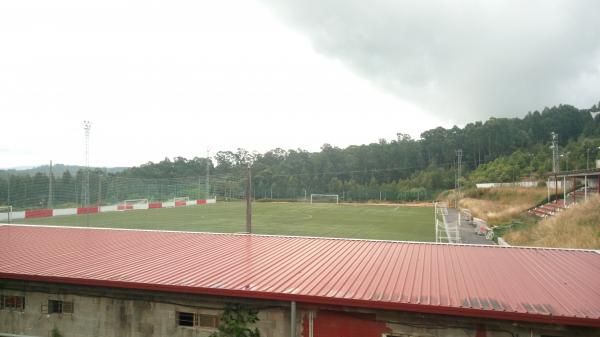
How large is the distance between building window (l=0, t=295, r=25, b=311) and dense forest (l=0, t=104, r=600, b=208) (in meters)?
55.4

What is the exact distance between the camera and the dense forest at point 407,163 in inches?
2894

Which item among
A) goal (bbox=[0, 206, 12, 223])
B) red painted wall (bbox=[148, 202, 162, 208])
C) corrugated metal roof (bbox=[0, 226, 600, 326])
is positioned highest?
corrugated metal roof (bbox=[0, 226, 600, 326])

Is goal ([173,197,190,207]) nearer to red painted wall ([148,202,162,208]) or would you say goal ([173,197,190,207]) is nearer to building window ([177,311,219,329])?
red painted wall ([148,202,162,208])

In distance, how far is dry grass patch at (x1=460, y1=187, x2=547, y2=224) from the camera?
29978mm

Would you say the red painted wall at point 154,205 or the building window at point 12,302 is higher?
the building window at point 12,302

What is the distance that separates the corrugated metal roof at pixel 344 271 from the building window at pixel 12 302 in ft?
2.15

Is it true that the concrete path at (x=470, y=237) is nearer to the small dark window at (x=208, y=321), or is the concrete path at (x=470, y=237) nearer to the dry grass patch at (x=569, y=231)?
the dry grass patch at (x=569, y=231)

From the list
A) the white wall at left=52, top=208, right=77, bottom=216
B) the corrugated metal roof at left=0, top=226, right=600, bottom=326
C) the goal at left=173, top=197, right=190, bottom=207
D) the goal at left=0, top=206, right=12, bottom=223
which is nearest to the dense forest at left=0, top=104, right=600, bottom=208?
the goal at left=173, top=197, right=190, bottom=207

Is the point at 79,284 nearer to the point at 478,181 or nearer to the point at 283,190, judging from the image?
the point at 283,190

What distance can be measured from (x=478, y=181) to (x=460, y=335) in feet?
265

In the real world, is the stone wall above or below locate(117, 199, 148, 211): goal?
above

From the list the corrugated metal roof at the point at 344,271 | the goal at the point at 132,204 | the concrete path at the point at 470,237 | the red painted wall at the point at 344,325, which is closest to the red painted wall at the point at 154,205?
the goal at the point at 132,204

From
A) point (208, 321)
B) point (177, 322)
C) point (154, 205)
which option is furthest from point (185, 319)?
point (154, 205)

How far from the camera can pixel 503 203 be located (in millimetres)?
40219
